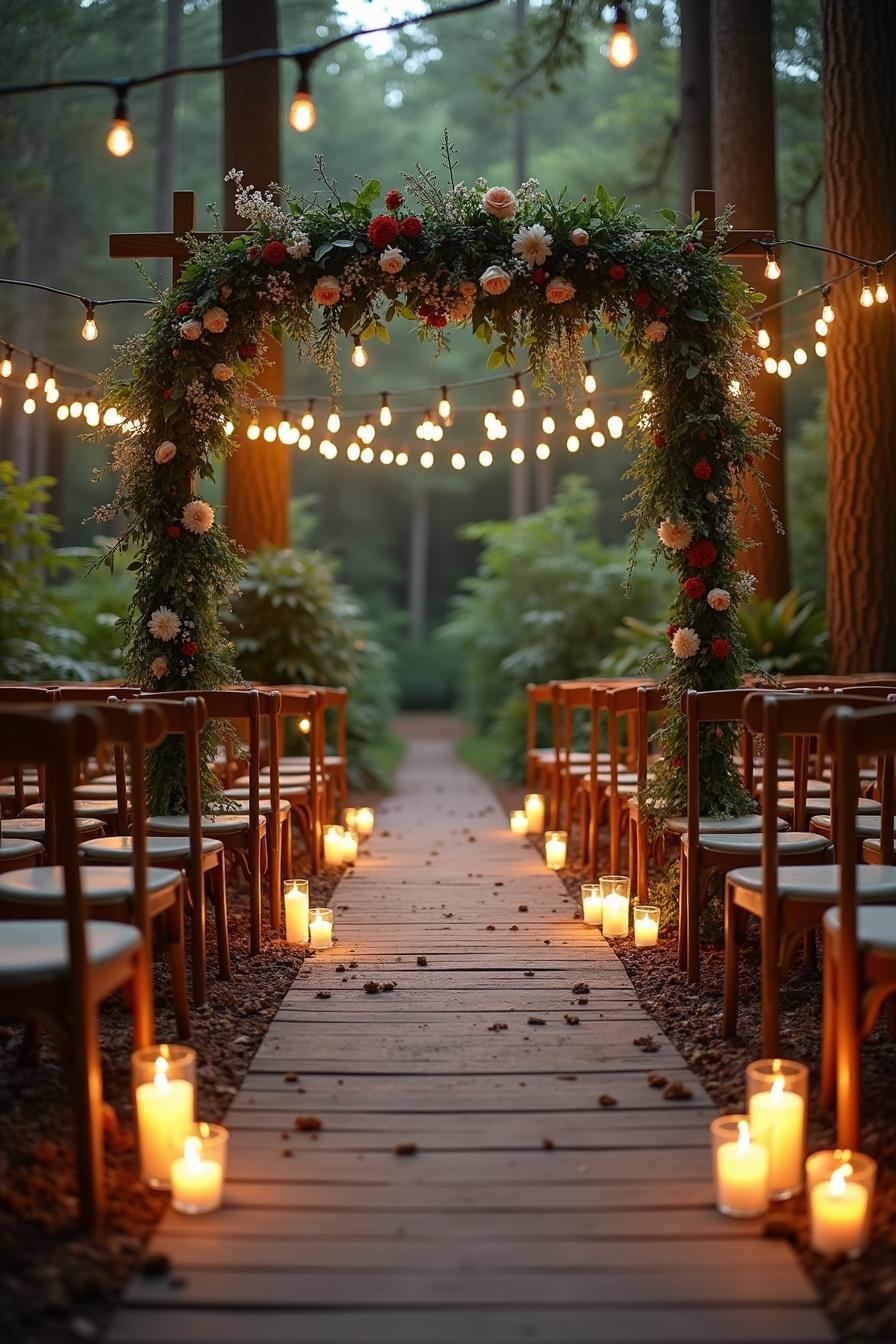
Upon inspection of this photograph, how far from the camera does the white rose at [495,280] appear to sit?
5398mm

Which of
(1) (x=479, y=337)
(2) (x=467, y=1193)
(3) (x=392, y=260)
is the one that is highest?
(3) (x=392, y=260)

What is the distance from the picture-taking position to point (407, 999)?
4488mm

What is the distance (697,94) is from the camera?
460 inches

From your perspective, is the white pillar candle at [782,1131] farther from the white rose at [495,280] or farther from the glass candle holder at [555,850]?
the glass candle holder at [555,850]

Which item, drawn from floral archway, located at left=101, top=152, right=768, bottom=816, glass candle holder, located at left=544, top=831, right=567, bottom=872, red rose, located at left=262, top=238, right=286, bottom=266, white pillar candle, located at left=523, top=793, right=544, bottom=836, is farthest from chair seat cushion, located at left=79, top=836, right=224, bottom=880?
white pillar candle, located at left=523, top=793, right=544, bottom=836

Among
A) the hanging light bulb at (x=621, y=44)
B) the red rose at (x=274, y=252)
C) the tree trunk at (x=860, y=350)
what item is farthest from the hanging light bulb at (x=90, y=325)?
the tree trunk at (x=860, y=350)

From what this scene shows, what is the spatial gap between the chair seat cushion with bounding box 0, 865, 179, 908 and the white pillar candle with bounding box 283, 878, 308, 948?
1.75 m

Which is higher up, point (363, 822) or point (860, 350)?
point (860, 350)

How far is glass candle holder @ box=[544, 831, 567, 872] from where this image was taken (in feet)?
23.7

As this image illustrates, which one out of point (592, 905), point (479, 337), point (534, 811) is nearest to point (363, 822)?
point (534, 811)

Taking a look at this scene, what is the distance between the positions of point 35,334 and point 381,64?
12713mm

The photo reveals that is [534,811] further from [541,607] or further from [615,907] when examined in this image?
[541,607]

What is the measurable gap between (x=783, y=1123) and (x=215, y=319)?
14.3 feet

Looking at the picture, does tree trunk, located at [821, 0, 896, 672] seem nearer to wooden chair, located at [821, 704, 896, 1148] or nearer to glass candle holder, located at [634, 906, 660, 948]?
glass candle holder, located at [634, 906, 660, 948]
